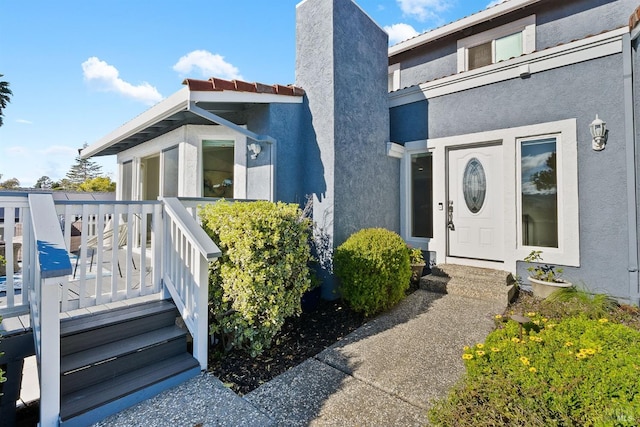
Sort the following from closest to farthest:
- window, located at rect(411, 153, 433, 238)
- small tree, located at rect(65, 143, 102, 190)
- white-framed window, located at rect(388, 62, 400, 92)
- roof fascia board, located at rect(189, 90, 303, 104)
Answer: roof fascia board, located at rect(189, 90, 303, 104) < window, located at rect(411, 153, 433, 238) < white-framed window, located at rect(388, 62, 400, 92) < small tree, located at rect(65, 143, 102, 190)

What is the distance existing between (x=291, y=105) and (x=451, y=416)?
5.58 metres

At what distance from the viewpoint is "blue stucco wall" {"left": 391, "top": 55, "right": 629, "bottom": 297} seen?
491 centimetres

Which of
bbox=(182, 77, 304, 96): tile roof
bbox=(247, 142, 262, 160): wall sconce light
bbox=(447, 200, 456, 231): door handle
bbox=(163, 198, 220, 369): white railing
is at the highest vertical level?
bbox=(182, 77, 304, 96): tile roof

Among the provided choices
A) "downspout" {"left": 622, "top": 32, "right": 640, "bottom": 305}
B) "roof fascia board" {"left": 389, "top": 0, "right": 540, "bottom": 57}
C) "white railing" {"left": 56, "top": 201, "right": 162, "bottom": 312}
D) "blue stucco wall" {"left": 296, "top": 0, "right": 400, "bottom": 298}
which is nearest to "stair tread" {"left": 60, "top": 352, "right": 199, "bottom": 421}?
"white railing" {"left": 56, "top": 201, "right": 162, "bottom": 312}

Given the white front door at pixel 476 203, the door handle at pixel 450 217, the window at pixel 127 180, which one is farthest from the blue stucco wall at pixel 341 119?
the window at pixel 127 180

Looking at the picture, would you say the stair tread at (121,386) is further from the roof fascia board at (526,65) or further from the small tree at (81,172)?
the small tree at (81,172)

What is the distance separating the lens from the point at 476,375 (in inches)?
96.2

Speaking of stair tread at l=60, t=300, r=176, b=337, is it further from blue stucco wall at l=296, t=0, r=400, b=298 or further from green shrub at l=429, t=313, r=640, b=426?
green shrub at l=429, t=313, r=640, b=426

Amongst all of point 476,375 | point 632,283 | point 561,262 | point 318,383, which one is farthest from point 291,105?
point 632,283

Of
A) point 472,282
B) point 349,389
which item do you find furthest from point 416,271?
point 349,389

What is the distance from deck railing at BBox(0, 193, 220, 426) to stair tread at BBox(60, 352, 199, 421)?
0.41 ft

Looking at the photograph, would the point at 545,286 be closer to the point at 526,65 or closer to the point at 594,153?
the point at 594,153

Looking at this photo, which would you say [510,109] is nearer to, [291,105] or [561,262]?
[561,262]

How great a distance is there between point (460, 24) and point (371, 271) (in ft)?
24.2
